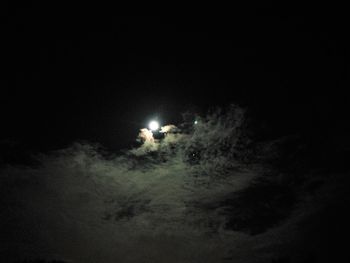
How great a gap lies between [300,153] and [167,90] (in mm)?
3993

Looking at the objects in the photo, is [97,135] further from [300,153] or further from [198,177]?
[300,153]

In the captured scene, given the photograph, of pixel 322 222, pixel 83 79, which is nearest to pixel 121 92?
pixel 83 79

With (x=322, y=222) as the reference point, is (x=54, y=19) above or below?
above

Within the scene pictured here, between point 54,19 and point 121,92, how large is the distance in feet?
5.35

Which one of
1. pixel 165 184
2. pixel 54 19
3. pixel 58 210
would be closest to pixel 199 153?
pixel 165 184

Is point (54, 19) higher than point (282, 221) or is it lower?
higher

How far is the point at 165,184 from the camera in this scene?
858 cm

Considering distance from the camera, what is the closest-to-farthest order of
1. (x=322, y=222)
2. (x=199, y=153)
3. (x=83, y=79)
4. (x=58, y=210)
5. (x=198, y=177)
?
(x=83, y=79)
(x=199, y=153)
(x=198, y=177)
(x=58, y=210)
(x=322, y=222)

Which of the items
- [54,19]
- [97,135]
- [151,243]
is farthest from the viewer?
[151,243]

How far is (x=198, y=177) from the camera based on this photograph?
829cm

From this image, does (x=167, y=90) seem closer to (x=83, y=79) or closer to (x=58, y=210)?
(x=83, y=79)

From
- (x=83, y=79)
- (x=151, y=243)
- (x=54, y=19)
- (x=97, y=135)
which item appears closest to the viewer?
(x=54, y=19)

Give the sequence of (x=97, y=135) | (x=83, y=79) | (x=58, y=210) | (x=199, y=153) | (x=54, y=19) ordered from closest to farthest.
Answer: (x=54, y=19)
(x=83, y=79)
(x=97, y=135)
(x=199, y=153)
(x=58, y=210)

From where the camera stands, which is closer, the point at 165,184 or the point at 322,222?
the point at 165,184
